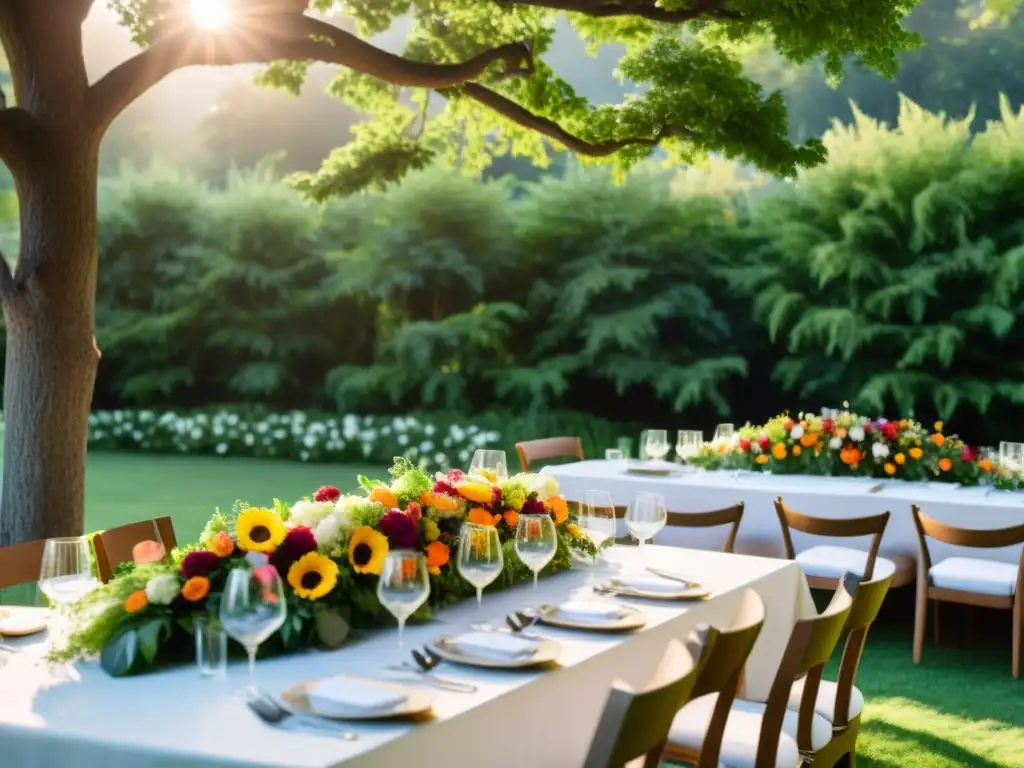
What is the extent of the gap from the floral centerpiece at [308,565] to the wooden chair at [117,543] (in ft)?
2.08

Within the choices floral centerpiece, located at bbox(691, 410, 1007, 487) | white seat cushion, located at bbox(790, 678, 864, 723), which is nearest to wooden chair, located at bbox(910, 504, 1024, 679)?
floral centerpiece, located at bbox(691, 410, 1007, 487)

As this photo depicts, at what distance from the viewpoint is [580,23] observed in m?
8.21

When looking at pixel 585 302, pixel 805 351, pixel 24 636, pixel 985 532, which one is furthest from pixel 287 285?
pixel 24 636

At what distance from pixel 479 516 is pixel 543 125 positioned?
14.8ft

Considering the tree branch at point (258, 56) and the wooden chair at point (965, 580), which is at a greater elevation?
the tree branch at point (258, 56)

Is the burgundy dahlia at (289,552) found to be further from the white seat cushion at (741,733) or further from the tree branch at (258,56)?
the tree branch at (258,56)

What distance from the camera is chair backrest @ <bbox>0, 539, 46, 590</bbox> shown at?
3.41 metres

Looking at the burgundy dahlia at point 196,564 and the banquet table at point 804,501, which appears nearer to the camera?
the burgundy dahlia at point 196,564

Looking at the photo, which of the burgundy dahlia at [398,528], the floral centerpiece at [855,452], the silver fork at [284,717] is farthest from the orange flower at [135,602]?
the floral centerpiece at [855,452]

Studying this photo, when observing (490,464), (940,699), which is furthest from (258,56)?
(940,699)

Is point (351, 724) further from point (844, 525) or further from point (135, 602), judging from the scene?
point (844, 525)

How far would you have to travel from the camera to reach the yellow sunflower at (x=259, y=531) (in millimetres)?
2742

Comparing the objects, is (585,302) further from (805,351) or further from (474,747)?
(474,747)

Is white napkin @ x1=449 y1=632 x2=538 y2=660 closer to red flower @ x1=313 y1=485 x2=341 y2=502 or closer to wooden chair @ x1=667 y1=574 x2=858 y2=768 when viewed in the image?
wooden chair @ x1=667 y1=574 x2=858 y2=768
